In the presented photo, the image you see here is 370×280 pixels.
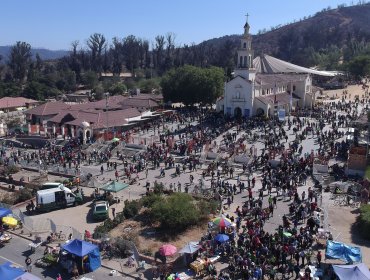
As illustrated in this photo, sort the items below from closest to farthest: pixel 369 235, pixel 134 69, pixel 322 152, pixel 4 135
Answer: pixel 369 235 → pixel 322 152 → pixel 4 135 → pixel 134 69

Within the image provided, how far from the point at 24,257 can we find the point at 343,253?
14183 millimetres

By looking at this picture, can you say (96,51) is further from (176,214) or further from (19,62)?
(176,214)

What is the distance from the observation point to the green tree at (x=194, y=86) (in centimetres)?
5331

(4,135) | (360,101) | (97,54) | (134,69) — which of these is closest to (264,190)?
(4,135)

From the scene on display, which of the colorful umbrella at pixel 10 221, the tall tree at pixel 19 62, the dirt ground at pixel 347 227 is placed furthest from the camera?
the tall tree at pixel 19 62

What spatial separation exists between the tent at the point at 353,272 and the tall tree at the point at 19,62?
88187 mm

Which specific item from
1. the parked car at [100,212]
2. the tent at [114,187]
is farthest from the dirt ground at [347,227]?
the tent at [114,187]

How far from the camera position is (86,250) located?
1847 centimetres

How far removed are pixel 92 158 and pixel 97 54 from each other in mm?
75697

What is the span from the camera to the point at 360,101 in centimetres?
6031

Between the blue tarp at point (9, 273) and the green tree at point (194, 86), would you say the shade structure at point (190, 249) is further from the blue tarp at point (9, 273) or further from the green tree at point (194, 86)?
the green tree at point (194, 86)

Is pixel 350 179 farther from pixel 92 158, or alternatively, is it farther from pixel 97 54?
pixel 97 54

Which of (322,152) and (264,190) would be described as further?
(322,152)

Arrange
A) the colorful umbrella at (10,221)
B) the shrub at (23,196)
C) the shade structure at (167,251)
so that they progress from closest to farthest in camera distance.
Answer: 1. the shade structure at (167,251)
2. the colorful umbrella at (10,221)
3. the shrub at (23,196)
